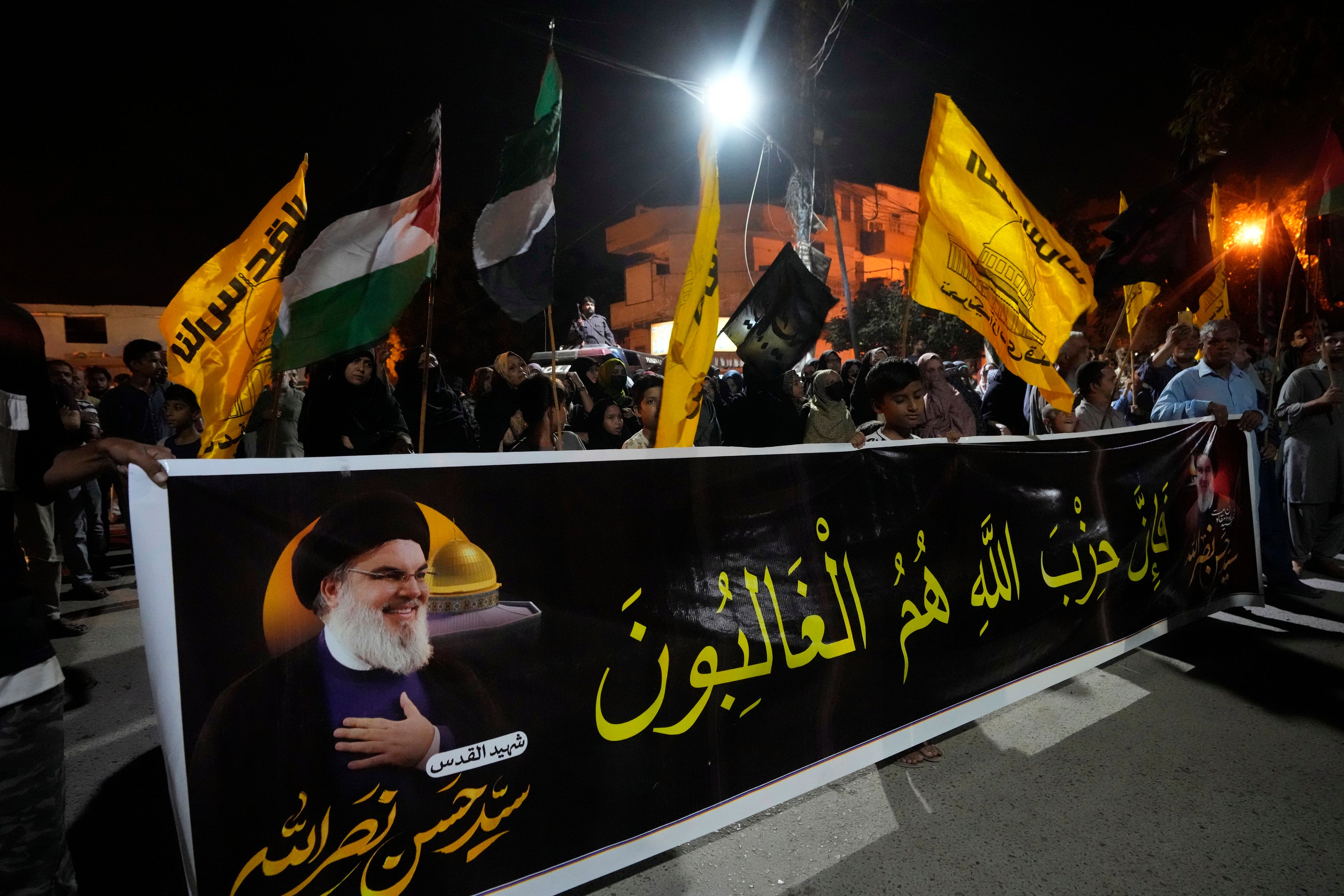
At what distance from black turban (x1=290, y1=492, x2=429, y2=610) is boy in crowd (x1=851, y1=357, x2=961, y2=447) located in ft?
7.51

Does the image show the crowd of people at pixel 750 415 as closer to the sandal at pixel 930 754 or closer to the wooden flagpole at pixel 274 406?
the wooden flagpole at pixel 274 406

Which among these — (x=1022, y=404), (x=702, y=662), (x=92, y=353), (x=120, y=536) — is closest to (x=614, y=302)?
(x=92, y=353)

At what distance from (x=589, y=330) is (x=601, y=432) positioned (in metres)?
11.0

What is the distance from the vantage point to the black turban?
189 centimetres

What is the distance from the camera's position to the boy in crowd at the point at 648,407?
13.6 ft

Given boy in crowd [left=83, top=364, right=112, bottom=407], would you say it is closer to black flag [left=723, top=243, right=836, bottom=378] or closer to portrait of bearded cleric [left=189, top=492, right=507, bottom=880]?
black flag [left=723, top=243, right=836, bottom=378]

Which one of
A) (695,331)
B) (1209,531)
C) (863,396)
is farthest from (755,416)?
(1209,531)

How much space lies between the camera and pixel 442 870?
79.0 inches

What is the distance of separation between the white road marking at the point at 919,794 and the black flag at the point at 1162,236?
3.55 m

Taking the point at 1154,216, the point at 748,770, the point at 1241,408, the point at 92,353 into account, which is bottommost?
the point at 748,770

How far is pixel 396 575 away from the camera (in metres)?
2.00

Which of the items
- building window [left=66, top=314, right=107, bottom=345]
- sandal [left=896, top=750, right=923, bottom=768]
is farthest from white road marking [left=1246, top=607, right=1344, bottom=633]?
building window [left=66, top=314, right=107, bottom=345]

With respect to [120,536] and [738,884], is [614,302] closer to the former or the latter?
[120,536]

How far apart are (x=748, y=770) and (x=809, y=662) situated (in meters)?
0.46
